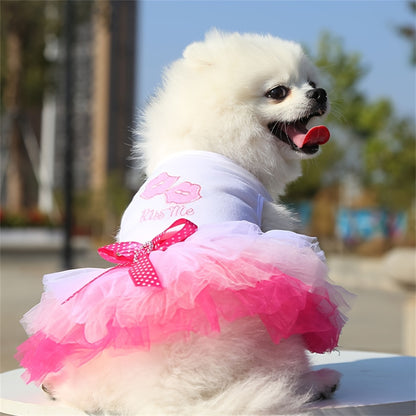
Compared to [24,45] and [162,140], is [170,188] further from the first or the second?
[24,45]

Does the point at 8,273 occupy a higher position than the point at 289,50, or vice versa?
the point at 289,50

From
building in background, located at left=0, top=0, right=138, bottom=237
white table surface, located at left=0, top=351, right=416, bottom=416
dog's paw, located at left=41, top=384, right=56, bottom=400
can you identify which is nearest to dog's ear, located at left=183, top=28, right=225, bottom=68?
building in background, located at left=0, top=0, right=138, bottom=237

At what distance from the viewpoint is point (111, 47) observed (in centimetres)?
5697

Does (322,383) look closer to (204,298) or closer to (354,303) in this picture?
(204,298)

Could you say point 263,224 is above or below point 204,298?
above

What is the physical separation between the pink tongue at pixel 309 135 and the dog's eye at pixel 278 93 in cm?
15

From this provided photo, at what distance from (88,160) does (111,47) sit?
919 centimetres

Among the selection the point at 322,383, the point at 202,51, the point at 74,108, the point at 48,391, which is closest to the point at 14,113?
the point at 74,108

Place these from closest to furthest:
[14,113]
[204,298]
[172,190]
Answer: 1. [204,298]
2. [172,190]
3. [14,113]

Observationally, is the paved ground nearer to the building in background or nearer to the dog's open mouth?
the dog's open mouth

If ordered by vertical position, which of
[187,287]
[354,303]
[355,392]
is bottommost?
[354,303]

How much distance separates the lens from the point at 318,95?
312 cm

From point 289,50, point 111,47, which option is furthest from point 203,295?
point 111,47

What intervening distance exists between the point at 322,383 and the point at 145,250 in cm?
85
